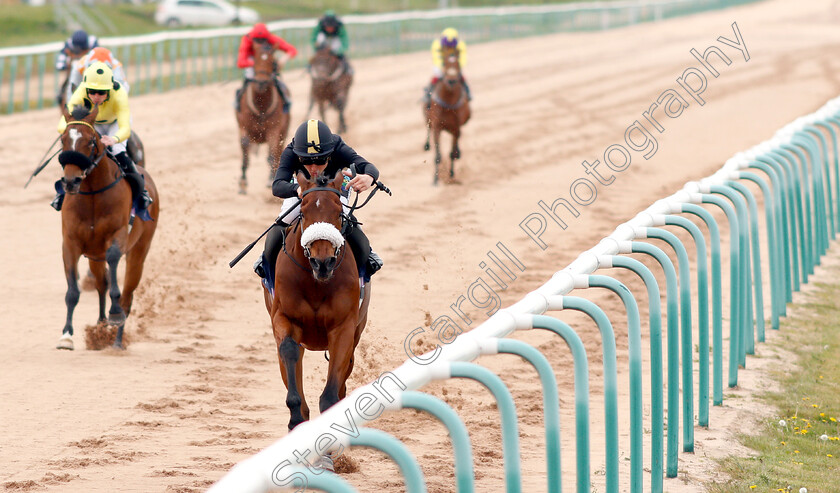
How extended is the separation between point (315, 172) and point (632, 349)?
5.92 ft

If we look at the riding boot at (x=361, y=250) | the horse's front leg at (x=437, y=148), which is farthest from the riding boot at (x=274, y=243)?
the horse's front leg at (x=437, y=148)

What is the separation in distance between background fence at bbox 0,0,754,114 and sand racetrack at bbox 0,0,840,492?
2.87ft

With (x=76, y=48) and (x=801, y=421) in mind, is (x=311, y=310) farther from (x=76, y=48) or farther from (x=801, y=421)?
(x=76, y=48)

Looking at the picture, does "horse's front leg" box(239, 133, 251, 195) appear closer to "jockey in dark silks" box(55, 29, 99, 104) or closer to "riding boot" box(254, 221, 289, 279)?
"jockey in dark silks" box(55, 29, 99, 104)

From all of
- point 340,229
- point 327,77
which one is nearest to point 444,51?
point 327,77

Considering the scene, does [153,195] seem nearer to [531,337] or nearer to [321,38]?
[531,337]

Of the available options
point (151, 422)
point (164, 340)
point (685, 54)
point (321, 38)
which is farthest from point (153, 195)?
point (685, 54)

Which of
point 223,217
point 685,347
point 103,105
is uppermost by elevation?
point 103,105

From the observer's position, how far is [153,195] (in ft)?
31.1

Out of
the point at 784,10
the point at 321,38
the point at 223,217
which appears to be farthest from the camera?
the point at 784,10

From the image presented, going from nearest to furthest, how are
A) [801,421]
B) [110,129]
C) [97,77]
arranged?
1. [801,421]
2. [97,77]
3. [110,129]

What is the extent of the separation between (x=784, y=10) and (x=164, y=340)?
44.9 metres

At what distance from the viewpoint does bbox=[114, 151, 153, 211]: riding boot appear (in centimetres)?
888

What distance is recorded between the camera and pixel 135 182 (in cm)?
895
